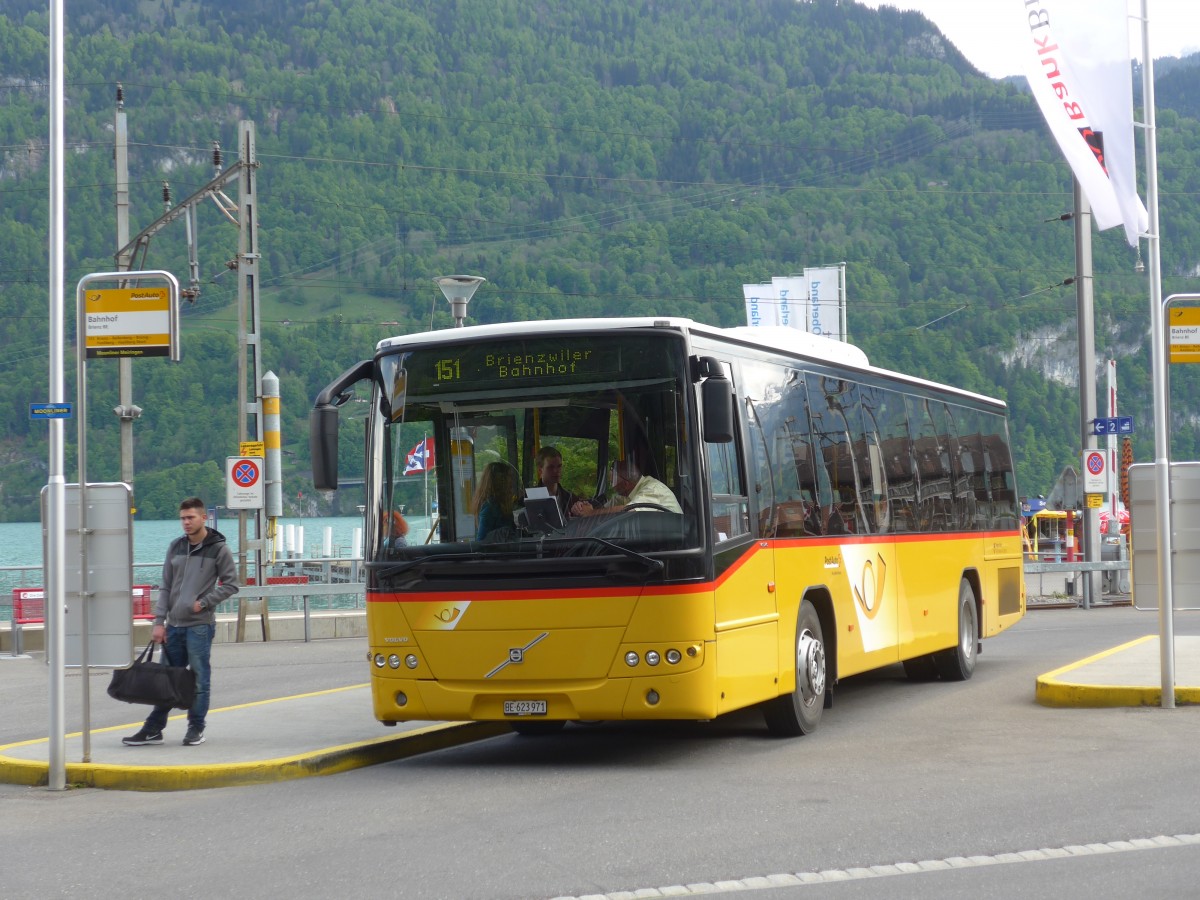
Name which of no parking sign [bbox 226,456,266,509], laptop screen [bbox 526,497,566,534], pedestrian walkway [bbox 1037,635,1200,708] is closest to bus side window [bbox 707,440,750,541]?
laptop screen [bbox 526,497,566,534]

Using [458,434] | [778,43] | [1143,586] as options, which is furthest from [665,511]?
[778,43]

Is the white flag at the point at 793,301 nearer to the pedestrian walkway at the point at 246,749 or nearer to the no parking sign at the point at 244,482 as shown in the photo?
the no parking sign at the point at 244,482

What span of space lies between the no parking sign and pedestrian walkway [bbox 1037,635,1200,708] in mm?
15572

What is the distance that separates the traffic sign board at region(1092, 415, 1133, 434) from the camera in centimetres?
3131

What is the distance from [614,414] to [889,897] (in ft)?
15.7

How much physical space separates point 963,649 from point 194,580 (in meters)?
8.40

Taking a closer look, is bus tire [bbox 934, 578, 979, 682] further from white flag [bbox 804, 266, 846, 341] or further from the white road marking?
white flag [bbox 804, 266, 846, 341]

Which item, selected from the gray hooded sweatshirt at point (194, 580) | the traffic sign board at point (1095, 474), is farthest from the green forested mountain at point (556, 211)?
the gray hooded sweatshirt at point (194, 580)

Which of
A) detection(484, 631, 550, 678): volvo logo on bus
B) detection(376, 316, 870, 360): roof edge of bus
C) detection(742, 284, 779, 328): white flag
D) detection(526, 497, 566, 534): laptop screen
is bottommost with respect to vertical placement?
detection(484, 631, 550, 678): volvo logo on bus

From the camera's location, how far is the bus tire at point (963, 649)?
17.7 m

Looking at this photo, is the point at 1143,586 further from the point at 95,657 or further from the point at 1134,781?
the point at 95,657

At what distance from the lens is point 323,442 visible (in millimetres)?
11711

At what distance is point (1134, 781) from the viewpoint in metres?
10.4

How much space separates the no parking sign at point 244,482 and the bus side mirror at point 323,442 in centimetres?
1701
